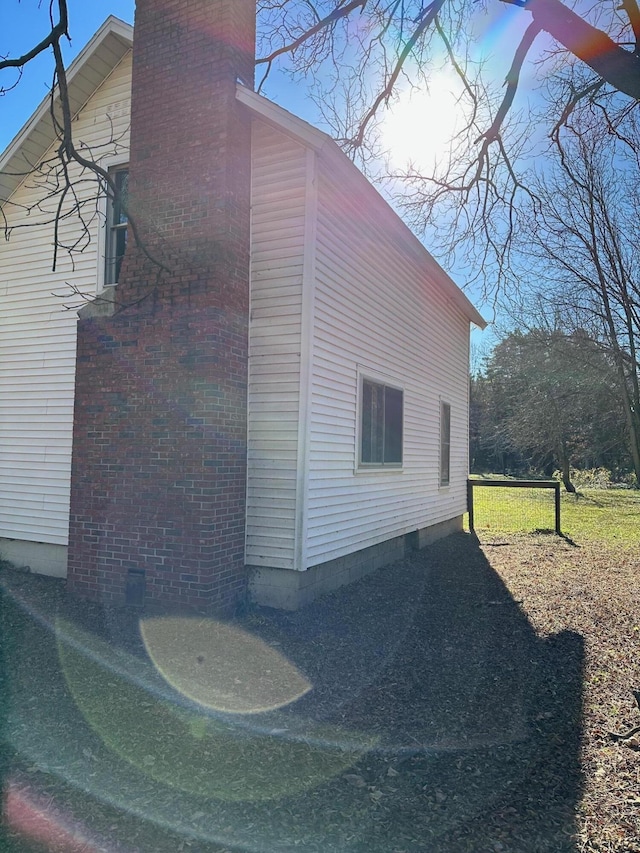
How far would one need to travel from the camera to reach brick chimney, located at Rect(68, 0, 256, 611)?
221 inches

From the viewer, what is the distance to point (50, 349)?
302 inches

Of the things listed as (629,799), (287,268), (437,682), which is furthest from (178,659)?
(287,268)

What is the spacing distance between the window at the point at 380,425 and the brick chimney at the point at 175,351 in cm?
219

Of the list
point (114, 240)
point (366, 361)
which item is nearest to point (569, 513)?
point (366, 361)

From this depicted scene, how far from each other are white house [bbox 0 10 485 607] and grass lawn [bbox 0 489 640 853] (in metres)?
0.95

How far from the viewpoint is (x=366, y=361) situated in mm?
7816

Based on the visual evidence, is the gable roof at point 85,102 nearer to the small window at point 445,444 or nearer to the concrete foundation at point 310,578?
the small window at point 445,444

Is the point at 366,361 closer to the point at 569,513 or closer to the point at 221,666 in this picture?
the point at 221,666

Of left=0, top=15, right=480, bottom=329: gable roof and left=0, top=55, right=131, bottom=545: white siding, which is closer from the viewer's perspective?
left=0, top=15, right=480, bottom=329: gable roof

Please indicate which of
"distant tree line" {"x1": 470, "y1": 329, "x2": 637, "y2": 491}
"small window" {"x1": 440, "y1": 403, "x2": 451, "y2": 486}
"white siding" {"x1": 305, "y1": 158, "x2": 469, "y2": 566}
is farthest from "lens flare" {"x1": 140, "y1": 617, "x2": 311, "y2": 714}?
"distant tree line" {"x1": 470, "y1": 329, "x2": 637, "y2": 491}

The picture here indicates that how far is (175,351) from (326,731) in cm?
362

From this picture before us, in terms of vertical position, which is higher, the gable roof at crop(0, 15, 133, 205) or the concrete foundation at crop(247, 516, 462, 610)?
the gable roof at crop(0, 15, 133, 205)

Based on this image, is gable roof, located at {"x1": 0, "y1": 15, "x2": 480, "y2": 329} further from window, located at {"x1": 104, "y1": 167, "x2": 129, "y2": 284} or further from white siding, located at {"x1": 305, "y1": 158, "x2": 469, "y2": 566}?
window, located at {"x1": 104, "y1": 167, "x2": 129, "y2": 284}

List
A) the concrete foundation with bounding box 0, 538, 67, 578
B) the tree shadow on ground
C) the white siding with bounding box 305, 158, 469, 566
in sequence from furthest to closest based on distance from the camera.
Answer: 1. the concrete foundation with bounding box 0, 538, 67, 578
2. the white siding with bounding box 305, 158, 469, 566
3. the tree shadow on ground
